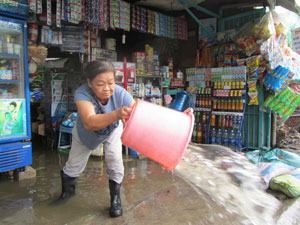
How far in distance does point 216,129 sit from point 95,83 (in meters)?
4.92

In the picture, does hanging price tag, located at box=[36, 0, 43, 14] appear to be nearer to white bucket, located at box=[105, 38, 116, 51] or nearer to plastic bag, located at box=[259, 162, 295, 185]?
white bucket, located at box=[105, 38, 116, 51]

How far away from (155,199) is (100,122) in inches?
63.5

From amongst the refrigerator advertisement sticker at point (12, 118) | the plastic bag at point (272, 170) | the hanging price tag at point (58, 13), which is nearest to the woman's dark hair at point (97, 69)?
the refrigerator advertisement sticker at point (12, 118)

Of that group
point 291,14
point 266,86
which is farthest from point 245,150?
point 291,14

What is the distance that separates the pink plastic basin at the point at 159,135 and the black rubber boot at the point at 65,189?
126cm

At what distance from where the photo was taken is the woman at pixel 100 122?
2488 mm

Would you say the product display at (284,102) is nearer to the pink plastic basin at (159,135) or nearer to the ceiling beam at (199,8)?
the ceiling beam at (199,8)

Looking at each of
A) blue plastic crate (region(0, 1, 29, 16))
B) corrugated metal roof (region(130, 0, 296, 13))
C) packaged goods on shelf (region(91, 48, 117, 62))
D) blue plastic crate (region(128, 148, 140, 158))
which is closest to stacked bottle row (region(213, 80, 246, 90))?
corrugated metal roof (region(130, 0, 296, 13))

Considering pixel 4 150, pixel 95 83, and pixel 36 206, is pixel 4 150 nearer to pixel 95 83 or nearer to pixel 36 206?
pixel 36 206

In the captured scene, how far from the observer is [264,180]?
4.66 m

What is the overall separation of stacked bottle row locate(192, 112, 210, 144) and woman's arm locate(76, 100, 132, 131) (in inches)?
196

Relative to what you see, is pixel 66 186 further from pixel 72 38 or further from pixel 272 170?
pixel 272 170

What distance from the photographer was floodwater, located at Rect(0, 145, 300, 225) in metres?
3.08

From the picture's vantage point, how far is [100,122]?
233 cm
